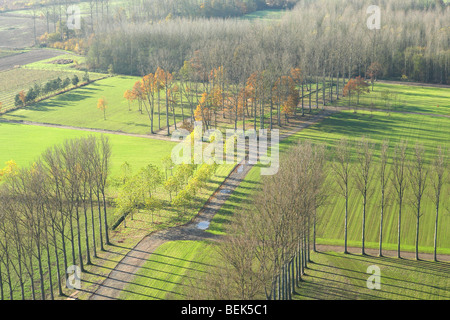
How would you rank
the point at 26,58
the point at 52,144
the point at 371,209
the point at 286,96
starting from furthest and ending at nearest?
the point at 26,58 → the point at 286,96 → the point at 52,144 → the point at 371,209

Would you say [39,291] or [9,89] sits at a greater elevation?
[9,89]

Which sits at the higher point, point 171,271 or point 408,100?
point 408,100

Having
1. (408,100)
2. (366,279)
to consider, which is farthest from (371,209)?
(408,100)

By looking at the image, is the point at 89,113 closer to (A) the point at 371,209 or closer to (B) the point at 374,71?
(A) the point at 371,209

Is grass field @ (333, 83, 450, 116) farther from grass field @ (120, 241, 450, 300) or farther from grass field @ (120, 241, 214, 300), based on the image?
grass field @ (120, 241, 214, 300)

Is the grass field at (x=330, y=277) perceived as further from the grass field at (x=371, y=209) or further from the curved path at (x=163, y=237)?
the grass field at (x=371, y=209)

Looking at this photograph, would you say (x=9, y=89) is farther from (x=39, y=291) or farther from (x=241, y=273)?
(x=241, y=273)
